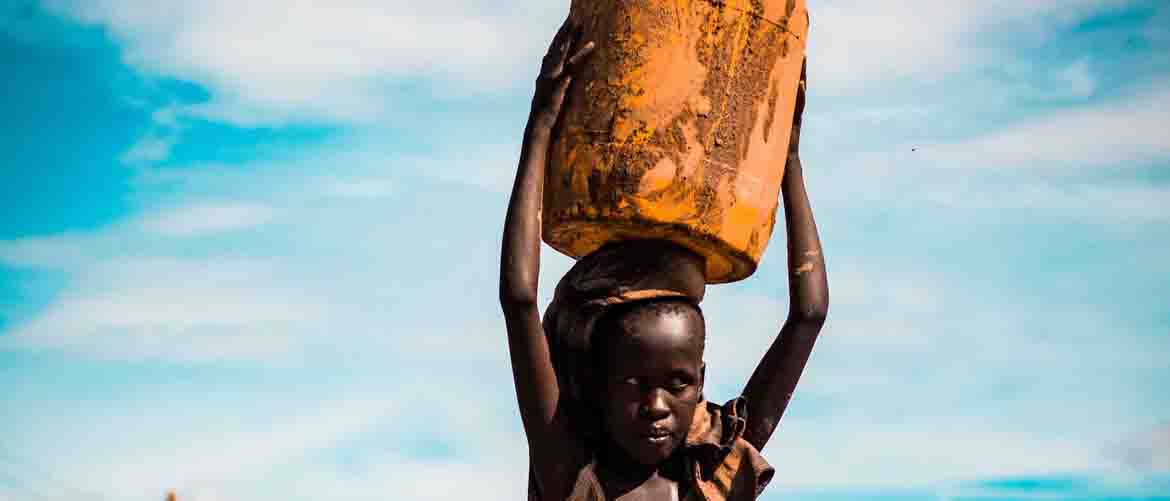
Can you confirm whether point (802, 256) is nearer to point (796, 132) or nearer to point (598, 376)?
point (796, 132)

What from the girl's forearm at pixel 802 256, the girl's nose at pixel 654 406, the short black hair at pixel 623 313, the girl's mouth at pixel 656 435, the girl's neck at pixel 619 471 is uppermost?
the girl's forearm at pixel 802 256

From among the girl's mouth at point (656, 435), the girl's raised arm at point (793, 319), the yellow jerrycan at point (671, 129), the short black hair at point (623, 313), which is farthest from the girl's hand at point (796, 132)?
the girl's mouth at point (656, 435)

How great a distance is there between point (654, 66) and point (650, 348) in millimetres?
888

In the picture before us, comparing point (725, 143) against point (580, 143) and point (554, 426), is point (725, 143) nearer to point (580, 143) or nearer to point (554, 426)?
point (580, 143)

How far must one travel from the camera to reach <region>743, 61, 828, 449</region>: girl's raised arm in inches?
239

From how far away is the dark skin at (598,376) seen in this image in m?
5.54

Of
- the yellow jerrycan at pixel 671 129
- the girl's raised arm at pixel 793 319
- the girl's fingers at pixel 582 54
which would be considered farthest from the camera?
the girl's raised arm at pixel 793 319

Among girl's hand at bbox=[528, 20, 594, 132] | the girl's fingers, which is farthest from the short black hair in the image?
the girl's fingers

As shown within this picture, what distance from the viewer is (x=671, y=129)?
18.1 ft

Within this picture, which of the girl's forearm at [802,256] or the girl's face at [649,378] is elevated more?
the girl's forearm at [802,256]

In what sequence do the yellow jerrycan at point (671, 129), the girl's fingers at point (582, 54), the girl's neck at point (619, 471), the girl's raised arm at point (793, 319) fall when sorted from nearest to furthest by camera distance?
the yellow jerrycan at point (671, 129) < the girl's fingers at point (582, 54) < the girl's neck at point (619, 471) < the girl's raised arm at point (793, 319)

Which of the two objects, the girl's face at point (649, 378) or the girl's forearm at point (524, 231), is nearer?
the girl's forearm at point (524, 231)

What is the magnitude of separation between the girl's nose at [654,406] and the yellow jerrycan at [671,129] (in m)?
0.48

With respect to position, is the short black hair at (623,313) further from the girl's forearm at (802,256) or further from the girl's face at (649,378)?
the girl's forearm at (802,256)
